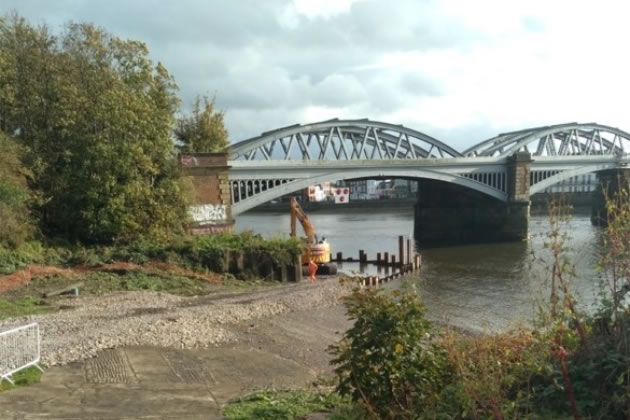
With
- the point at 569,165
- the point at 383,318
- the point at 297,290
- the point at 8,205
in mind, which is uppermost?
the point at 569,165

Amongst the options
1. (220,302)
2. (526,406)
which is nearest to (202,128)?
(220,302)

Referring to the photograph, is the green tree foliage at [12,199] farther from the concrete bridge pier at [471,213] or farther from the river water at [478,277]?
the concrete bridge pier at [471,213]

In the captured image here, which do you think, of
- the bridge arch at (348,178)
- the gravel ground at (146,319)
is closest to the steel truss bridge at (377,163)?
the bridge arch at (348,178)

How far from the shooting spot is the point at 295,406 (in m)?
5.82

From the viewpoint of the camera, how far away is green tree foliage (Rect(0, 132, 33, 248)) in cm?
1767

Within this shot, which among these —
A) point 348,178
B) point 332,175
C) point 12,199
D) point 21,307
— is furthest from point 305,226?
point 21,307

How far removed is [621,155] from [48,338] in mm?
68451

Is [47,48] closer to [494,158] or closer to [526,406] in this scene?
[526,406]

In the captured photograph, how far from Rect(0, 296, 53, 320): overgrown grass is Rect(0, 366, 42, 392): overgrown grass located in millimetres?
4722

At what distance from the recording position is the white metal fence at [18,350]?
22.4ft

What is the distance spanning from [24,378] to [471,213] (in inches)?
2085

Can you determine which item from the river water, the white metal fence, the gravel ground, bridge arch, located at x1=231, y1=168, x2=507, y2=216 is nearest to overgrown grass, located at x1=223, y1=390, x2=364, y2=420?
the river water

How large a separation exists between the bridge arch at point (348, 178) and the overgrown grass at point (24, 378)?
27.7m

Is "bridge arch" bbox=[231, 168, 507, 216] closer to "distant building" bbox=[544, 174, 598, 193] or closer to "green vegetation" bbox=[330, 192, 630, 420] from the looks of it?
"distant building" bbox=[544, 174, 598, 193]
